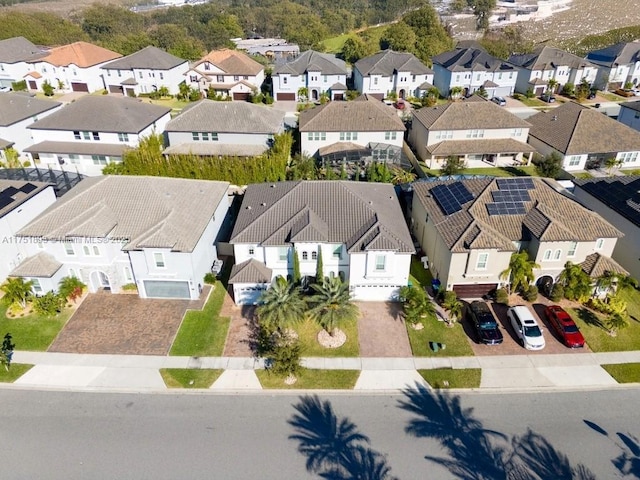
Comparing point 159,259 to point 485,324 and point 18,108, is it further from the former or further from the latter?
Result: point 18,108

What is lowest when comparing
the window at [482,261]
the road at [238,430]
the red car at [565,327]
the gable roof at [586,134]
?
the road at [238,430]

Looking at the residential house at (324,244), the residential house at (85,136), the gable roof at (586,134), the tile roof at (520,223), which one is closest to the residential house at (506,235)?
the tile roof at (520,223)

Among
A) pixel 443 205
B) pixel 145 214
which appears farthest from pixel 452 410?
pixel 145 214

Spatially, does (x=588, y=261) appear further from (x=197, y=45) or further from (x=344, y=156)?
(x=197, y=45)

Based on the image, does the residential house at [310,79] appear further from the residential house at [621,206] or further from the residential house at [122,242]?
the residential house at [122,242]

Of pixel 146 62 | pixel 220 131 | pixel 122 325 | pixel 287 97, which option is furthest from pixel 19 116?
pixel 287 97

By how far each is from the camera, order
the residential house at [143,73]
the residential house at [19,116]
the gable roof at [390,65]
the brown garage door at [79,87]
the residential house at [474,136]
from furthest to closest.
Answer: the brown garage door at [79,87] < the residential house at [143,73] < the gable roof at [390,65] < the residential house at [474,136] < the residential house at [19,116]
